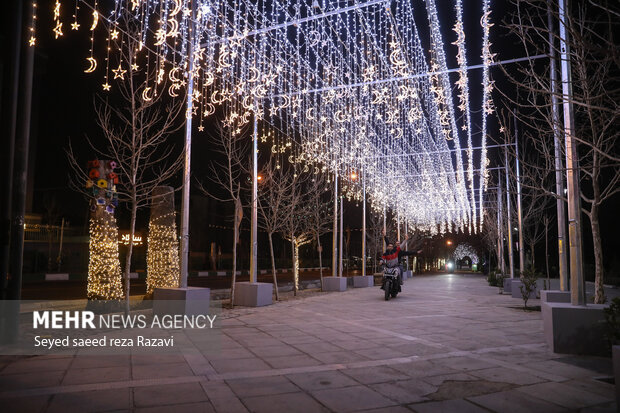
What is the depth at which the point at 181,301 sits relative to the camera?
32.4 feet

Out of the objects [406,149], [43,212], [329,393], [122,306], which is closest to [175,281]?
[122,306]

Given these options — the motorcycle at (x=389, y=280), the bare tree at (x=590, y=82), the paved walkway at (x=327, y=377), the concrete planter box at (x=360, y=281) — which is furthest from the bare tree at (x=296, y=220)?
the bare tree at (x=590, y=82)

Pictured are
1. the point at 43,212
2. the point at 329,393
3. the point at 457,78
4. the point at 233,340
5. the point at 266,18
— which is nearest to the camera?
the point at 329,393

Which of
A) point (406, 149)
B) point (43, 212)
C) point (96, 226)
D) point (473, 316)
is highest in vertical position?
point (406, 149)

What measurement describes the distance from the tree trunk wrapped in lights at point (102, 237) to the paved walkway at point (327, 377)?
3.81 m

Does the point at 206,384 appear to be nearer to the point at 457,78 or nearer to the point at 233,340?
the point at 233,340

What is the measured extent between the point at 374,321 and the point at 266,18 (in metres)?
8.71

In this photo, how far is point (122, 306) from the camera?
1081cm

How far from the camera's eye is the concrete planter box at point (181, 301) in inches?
389

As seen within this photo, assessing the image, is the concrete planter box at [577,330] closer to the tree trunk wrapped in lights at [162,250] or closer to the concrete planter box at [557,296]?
the concrete planter box at [557,296]

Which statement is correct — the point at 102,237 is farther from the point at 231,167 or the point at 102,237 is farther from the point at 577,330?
the point at 231,167

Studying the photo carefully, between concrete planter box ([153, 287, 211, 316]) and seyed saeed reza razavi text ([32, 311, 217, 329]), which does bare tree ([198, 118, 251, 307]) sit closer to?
concrete planter box ([153, 287, 211, 316])

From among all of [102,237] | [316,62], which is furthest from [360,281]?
[102,237]

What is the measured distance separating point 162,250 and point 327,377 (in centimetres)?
898
